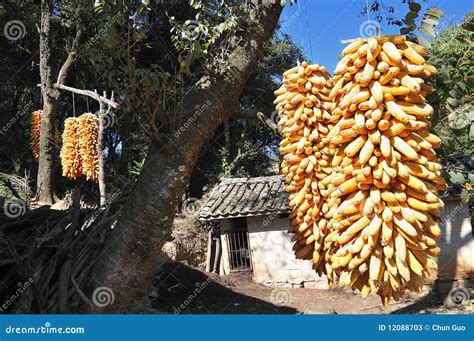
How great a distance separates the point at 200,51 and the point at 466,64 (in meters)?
1.51

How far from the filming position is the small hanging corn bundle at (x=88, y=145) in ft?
22.6

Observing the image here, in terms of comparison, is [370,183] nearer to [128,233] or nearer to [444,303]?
[128,233]

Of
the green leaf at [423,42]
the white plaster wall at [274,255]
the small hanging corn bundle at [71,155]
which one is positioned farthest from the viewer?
the white plaster wall at [274,255]

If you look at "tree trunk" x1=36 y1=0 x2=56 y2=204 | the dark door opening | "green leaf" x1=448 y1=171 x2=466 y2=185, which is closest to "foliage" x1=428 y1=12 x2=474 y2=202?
"green leaf" x1=448 y1=171 x2=466 y2=185

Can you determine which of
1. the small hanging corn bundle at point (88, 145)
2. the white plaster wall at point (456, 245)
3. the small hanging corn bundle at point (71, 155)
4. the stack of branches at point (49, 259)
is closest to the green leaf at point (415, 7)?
the stack of branches at point (49, 259)

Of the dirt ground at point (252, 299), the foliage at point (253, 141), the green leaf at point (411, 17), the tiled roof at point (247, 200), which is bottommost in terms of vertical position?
the dirt ground at point (252, 299)

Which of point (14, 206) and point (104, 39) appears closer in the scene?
point (104, 39)

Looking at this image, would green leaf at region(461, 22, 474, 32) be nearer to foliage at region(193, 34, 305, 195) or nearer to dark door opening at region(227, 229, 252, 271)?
dark door opening at region(227, 229, 252, 271)

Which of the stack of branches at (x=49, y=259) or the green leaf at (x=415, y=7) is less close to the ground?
the green leaf at (x=415, y=7)

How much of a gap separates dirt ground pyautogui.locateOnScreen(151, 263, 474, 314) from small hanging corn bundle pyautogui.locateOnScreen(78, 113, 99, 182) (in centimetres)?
395

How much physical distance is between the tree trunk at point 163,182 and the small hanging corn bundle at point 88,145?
15.4 feet

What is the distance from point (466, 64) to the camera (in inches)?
81.1

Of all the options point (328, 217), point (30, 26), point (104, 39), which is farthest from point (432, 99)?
point (30, 26)

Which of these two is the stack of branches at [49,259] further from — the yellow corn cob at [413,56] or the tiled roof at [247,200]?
the tiled roof at [247,200]
